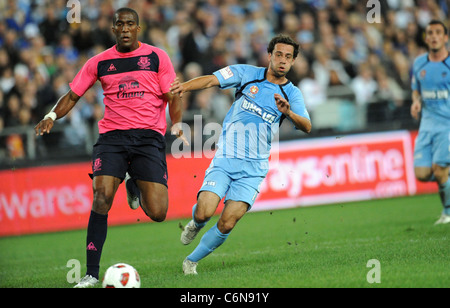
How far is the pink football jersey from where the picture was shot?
778 centimetres

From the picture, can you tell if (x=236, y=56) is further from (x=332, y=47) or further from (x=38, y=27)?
(x=38, y=27)

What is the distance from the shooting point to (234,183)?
316 inches

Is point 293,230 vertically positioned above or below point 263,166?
below

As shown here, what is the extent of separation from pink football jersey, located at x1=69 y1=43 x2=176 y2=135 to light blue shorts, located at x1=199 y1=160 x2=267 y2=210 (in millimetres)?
924

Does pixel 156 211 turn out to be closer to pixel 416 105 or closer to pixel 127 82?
pixel 127 82

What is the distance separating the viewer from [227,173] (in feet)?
26.4

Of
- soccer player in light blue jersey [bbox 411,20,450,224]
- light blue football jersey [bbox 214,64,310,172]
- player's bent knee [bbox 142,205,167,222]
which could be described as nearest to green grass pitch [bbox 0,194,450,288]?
player's bent knee [bbox 142,205,167,222]

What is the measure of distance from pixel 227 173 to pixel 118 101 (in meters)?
1.44

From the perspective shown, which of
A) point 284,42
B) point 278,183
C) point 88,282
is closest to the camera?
point 88,282

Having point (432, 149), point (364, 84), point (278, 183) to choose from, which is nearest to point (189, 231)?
point (432, 149)

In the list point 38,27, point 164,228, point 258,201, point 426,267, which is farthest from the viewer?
point 38,27

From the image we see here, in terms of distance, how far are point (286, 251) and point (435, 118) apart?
3.50m

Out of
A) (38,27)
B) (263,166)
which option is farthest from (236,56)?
(263,166)

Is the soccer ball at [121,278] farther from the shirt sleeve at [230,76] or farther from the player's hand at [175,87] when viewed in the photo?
the shirt sleeve at [230,76]
